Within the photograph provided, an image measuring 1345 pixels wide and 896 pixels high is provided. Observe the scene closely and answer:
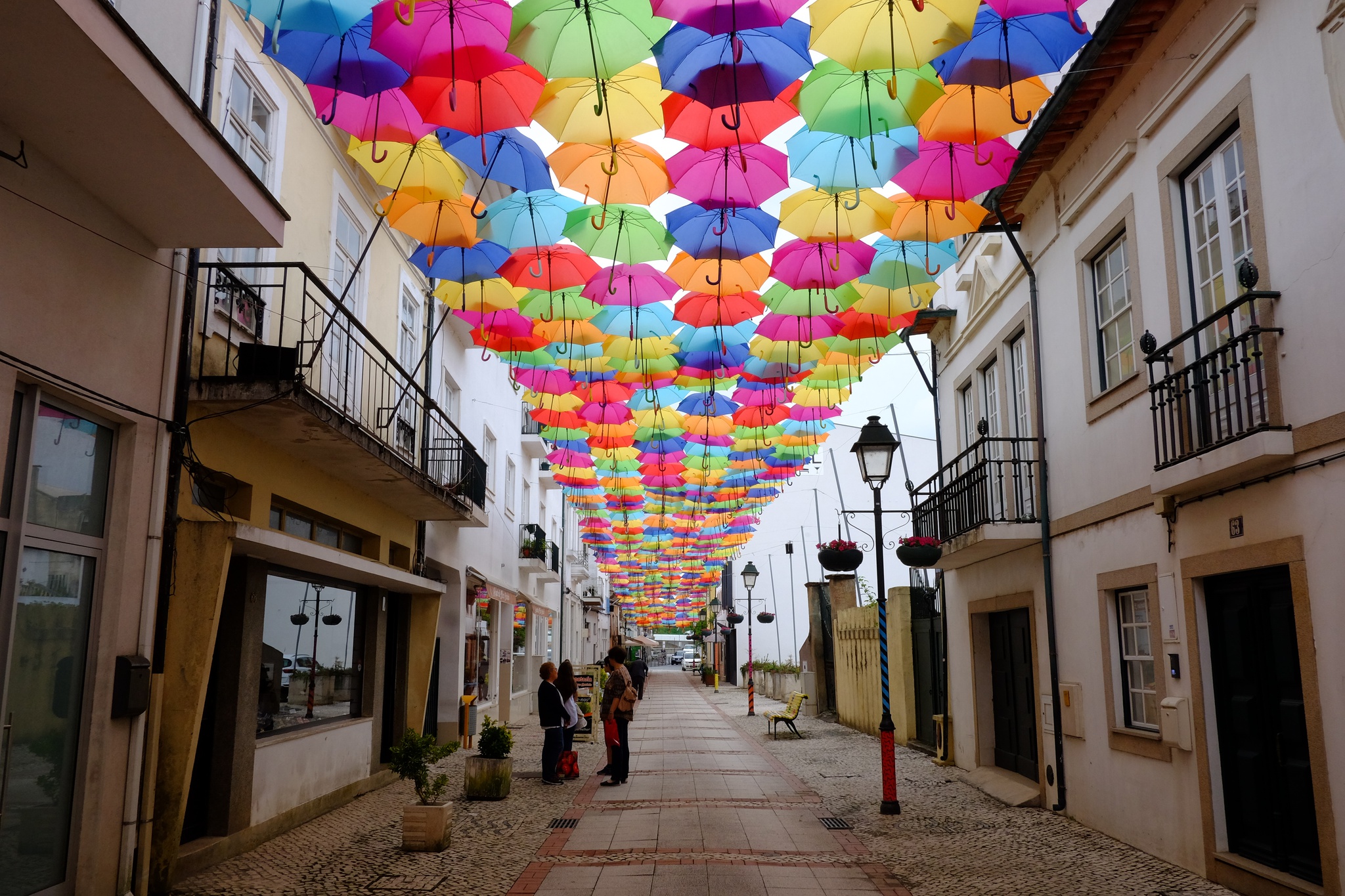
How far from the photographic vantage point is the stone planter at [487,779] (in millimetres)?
11648

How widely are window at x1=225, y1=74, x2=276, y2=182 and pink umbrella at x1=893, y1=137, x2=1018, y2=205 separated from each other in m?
5.71

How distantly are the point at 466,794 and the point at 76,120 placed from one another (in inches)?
339

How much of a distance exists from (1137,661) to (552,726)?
24.2ft

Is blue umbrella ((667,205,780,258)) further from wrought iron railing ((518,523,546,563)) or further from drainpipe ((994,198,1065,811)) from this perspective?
wrought iron railing ((518,523,546,563))

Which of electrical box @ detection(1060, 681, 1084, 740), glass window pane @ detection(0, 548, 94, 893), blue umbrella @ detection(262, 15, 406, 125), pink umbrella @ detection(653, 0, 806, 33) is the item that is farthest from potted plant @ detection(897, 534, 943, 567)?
glass window pane @ detection(0, 548, 94, 893)

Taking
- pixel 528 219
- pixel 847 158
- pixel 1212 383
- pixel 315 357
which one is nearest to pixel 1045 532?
pixel 1212 383

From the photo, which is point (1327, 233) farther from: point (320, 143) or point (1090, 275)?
point (320, 143)

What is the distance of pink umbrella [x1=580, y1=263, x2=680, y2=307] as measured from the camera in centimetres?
1134

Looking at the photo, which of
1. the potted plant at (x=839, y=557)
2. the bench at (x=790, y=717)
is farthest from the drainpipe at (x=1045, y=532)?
the bench at (x=790, y=717)

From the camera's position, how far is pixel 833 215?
378 inches

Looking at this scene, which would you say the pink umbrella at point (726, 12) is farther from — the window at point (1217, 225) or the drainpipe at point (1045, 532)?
the drainpipe at point (1045, 532)

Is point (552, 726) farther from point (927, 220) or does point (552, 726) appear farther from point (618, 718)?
point (927, 220)

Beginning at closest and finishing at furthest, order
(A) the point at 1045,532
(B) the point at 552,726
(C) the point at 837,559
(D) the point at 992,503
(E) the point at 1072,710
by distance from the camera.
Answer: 1. (E) the point at 1072,710
2. (A) the point at 1045,532
3. (D) the point at 992,503
4. (B) the point at 552,726
5. (C) the point at 837,559

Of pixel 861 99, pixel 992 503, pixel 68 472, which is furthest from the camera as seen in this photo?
pixel 992 503
